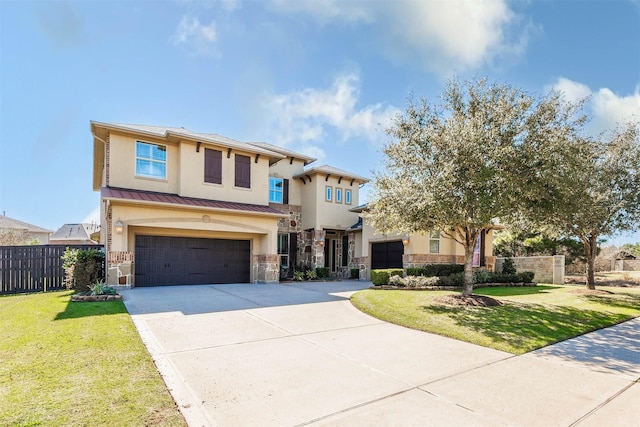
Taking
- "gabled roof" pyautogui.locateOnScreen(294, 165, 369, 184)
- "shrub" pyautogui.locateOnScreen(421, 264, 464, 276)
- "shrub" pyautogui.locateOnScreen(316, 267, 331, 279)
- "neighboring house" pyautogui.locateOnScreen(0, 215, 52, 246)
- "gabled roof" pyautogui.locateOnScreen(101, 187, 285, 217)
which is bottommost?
"shrub" pyautogui.locateOnScreen(316, 267, 331, 279)

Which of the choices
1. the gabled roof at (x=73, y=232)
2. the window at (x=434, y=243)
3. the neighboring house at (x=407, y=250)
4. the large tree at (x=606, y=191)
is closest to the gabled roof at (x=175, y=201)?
the neighboring house at (x=407, y=250)

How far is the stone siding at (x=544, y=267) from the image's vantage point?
18891 mm

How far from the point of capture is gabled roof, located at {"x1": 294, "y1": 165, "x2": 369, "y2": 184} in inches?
784

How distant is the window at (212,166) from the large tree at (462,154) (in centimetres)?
820

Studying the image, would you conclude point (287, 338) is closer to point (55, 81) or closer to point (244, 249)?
point (244, 249)

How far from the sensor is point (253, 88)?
1498cm

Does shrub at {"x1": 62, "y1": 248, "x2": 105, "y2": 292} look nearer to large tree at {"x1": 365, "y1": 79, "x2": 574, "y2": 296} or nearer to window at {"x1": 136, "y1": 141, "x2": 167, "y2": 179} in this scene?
window at {"x1": 136, "y1": 141, "x2": 167, "y2": 179}

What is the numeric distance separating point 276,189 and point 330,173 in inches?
→ 134

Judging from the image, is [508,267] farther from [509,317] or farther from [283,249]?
[283,249]

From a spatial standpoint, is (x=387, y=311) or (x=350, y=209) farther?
(x=350, y=209)

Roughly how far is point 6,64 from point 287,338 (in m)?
13.8

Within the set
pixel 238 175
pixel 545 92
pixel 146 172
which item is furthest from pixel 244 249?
pixel 545 92

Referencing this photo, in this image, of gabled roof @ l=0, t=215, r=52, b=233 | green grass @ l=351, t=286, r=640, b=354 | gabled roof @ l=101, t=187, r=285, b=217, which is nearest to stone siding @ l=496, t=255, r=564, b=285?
green grass @ l=351, t=286, r=640, b=354

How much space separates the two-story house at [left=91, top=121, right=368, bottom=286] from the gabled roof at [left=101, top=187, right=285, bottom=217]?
4 cm
